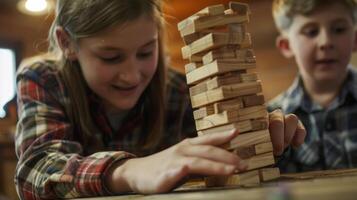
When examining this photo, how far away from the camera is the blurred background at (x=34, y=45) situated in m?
3.92

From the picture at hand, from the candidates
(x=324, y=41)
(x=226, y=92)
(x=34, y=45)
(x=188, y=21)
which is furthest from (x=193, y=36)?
(x=34, y=45)

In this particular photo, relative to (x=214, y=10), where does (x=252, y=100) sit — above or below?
below

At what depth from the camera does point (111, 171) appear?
919mm

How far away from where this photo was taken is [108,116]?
149 centimetres

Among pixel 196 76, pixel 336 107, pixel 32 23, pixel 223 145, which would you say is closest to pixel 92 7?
pixel 196 76

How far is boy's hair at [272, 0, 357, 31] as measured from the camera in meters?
1.89

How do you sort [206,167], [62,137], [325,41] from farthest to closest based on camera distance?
[325,41] < [62,137] < [206,167]

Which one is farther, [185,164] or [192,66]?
[192,66]

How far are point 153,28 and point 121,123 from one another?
36 centimetres

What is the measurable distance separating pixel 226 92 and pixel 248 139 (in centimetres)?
10

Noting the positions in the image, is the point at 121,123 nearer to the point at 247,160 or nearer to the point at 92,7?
the point at 92,7

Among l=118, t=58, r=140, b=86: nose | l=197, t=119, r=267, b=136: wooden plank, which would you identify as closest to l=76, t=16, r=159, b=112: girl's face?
l=118, t=58, r=140, b=86: nose

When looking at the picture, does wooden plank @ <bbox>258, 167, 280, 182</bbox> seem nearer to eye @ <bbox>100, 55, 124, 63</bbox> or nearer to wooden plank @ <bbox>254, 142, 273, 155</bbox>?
wooden plank @ <bbox>254, 142, 273, 155</bbox>

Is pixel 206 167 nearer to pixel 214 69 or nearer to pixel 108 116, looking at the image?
pixel 214 69
